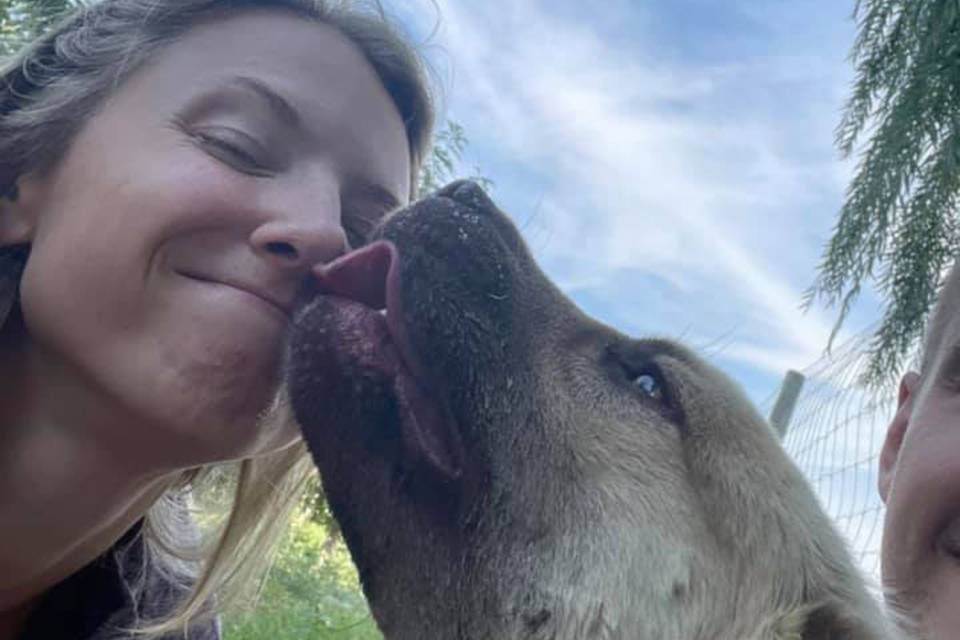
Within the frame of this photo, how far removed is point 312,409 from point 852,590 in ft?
4.26

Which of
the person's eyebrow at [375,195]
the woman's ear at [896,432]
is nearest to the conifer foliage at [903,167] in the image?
the woman's ear at [896,432]

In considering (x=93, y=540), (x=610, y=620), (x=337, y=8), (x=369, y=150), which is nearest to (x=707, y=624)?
(x=610, y=620)

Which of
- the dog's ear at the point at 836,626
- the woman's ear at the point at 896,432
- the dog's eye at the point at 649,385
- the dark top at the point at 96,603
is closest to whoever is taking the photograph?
the dog's ear at the point at 836,626

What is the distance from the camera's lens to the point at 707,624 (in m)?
2.26

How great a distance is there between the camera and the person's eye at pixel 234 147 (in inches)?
92.4

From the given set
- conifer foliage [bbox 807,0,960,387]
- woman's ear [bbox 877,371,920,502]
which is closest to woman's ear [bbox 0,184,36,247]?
woman's ear [bbox 877,371,920,502]

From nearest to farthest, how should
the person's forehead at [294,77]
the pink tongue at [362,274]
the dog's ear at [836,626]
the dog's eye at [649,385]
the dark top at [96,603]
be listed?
1. the dog's ear at [836,626]
2. the pink tongue at [362,274]
3. the person's forehead at [294,77]
4. the dog's eye at [649,385]
5. the dark top at [96,603]

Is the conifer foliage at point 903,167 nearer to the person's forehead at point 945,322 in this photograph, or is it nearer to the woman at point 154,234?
the person's forehead at point 945,322

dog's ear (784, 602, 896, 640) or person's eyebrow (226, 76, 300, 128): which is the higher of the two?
person's eyebrow (226, 76, 300, 128)

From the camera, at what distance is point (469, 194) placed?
8.57 feet

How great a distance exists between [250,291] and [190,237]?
173 millimetres

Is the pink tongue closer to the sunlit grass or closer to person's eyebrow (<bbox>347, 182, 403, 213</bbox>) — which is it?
person's eyebrow (<bbox>347, 182, 403, 213</bbox>)

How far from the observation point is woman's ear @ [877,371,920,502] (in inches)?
145

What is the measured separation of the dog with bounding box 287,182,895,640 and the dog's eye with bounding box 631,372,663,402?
0.06 meters
